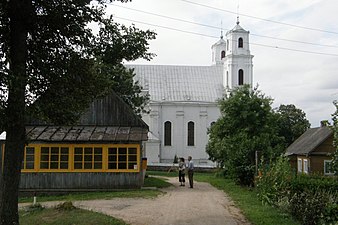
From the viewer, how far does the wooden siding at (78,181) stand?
71.7 ft

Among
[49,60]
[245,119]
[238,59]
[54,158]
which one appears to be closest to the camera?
[49,60]

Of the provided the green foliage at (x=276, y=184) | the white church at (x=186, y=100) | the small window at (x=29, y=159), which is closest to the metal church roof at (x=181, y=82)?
the white church at (x=186, y=100)

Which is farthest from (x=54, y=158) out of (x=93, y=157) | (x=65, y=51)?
(x=65, y=51)

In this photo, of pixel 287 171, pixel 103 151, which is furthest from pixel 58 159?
pixel 287 171

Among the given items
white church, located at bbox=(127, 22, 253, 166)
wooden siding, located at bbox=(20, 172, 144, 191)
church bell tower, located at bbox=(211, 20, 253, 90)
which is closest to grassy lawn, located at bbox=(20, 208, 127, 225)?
wooden siding, located at bbox=(20, 172, 144, 191)

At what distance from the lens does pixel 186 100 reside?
184 ft

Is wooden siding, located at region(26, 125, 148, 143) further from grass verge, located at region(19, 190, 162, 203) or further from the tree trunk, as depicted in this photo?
the tree trunk

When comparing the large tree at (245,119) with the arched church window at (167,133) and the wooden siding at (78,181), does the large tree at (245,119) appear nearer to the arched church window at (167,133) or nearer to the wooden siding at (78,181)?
the wooden siding at (78,181)

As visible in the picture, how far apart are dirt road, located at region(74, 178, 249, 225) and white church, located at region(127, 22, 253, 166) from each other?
3467 centimetres

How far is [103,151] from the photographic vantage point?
2233 centimetres

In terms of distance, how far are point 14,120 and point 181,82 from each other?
4781cm

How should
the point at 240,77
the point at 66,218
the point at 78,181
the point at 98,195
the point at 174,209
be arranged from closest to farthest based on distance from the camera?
the point at 66,218 < the point at 174,209 < the point at 98,195 < the point at 78,181 < the point at 240,77

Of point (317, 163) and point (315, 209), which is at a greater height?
point (317, 163)

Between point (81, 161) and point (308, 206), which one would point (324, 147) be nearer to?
point (81, 161)
